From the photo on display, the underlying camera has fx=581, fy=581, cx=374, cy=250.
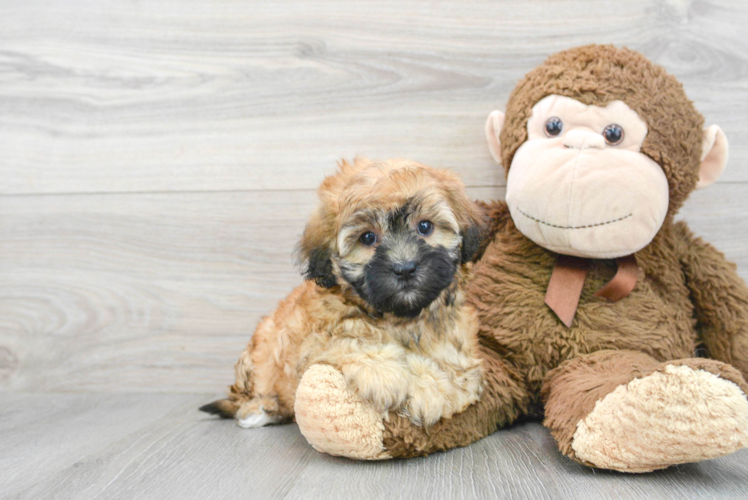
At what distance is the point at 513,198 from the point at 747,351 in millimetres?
785

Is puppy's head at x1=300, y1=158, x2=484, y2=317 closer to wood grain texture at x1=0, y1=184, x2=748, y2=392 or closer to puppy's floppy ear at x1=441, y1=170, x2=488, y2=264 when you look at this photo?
puppy's floppy ear at x1=441, y1=170, x2=488, y2=264

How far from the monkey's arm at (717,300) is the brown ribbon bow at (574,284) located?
0.21 metres

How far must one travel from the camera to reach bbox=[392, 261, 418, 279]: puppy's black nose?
1304mm

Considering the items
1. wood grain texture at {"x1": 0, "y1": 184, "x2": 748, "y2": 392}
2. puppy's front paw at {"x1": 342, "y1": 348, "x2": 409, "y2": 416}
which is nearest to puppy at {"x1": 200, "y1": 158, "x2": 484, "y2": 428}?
puppy's front paw at {"x1": 342, "y1": 348, "x2": 409, "y2": 416}

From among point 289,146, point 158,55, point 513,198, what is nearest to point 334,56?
point 289,146

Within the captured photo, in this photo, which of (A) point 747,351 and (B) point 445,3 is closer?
(A) point 747,351

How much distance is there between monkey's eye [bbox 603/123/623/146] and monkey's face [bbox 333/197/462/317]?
0.52 metres

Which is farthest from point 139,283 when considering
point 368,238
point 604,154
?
point 604,154

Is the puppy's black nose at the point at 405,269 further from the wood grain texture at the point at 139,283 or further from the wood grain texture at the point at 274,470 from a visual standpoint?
the wood grain texture at the point at 139,283

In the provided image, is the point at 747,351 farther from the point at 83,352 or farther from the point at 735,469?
the point at 83,352

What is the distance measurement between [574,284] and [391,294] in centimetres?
64

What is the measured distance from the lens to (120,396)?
86.7 inches

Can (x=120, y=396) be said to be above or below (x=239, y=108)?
below

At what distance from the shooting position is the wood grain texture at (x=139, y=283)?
7.07ft
